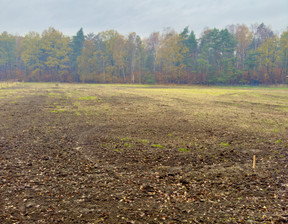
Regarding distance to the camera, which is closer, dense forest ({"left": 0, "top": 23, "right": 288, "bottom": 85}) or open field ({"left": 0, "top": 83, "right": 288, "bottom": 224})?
open field ({"left": 0, "top": 83, "right": 288, "bottom": 224})

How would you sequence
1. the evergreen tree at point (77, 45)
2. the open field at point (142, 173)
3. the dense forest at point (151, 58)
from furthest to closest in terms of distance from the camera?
the evergreen tree at point (77, 45)
the dense forest at point (151, 58)
the open field at point (142, 173)

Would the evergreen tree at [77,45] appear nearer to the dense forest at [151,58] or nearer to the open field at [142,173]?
the dense forest at [151,58]

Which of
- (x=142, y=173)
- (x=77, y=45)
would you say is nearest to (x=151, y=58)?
(x=77, y=45)

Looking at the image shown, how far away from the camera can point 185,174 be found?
6582 mm

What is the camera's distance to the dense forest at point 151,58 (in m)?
65.7

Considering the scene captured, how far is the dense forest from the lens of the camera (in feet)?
216

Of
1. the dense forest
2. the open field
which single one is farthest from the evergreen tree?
the open field

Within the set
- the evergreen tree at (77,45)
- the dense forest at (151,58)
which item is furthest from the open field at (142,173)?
the evergreen tree at (77,45)

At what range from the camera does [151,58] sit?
269 ft

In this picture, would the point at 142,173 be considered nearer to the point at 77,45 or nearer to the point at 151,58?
the point at 151,58

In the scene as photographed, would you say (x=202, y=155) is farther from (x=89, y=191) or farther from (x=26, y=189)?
(x=26, y=189)

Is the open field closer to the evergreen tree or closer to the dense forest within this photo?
the dense forest

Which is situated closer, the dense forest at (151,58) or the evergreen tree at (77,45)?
the dense forest at (151,58)

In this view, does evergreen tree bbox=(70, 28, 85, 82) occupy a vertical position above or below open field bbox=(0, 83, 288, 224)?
above
